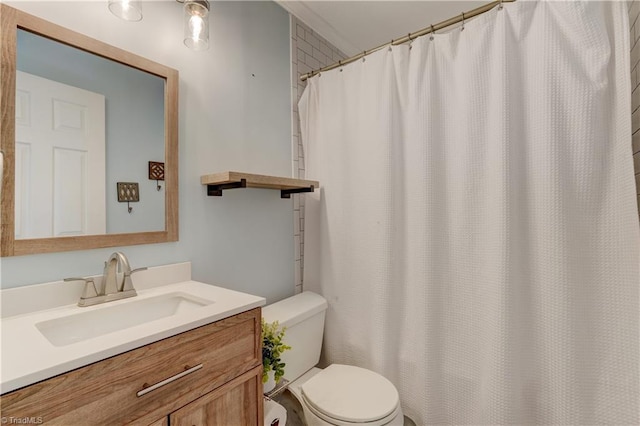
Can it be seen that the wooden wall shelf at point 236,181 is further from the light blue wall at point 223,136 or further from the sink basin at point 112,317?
the sink basin at point 112,317

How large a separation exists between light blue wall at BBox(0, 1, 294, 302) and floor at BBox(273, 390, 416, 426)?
505 millimetres

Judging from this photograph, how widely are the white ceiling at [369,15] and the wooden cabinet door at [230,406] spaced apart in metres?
1.91

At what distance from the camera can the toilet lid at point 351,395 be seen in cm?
114

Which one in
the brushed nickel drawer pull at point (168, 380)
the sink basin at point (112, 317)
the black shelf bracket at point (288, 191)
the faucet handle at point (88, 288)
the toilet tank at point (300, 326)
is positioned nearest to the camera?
the brushed nickel drawer pull at point (168, 380)

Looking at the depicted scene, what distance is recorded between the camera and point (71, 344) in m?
0.79

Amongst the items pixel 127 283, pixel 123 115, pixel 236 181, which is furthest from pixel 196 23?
pixel 127 283

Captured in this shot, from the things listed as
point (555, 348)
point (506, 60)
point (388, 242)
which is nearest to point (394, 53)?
point (506, 60)

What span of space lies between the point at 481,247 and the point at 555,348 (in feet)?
1.49

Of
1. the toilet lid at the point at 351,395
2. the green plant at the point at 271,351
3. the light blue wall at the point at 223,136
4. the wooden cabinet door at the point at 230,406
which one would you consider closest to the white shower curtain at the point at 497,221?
the toilet lid at the point at 351,395

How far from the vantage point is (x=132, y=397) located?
701mm

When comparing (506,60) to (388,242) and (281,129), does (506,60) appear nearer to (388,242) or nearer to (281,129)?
(388,242)

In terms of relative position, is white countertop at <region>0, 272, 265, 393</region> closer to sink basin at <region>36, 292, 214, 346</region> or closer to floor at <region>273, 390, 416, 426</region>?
sink basin at <region>36, 292, 214, 346</region>

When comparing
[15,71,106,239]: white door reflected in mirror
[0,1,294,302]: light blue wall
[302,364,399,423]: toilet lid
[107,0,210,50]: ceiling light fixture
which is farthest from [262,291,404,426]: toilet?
[107,0,210,50]: ceiling light fixture

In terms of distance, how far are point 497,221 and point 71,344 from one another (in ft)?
4.95
